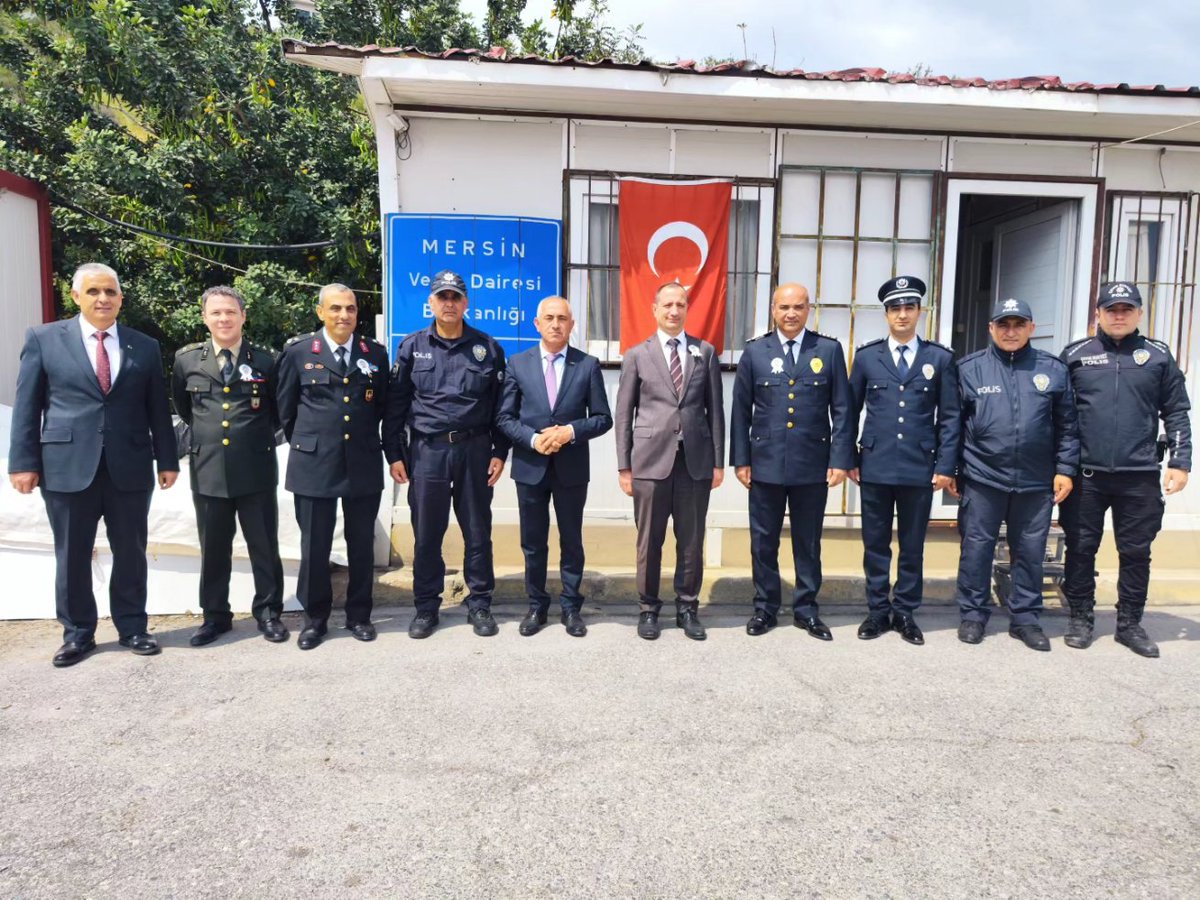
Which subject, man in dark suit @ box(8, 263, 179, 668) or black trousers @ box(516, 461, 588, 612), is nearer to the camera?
man in dark suit @ box(8, 263, 179, 668)

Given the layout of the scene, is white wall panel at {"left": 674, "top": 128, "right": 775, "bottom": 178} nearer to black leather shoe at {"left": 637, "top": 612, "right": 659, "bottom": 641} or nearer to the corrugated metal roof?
the corrugated metal roof

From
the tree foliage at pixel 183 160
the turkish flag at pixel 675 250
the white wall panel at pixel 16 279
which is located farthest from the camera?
the tree foliage at pixel 183 160

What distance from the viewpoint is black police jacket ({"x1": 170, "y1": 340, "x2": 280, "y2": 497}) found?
4203 millimetres

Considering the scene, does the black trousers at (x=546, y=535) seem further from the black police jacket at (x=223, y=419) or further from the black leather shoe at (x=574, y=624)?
the black police jacket at (x=223, y=419)

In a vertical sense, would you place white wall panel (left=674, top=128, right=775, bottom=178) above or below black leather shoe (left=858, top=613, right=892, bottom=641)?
above

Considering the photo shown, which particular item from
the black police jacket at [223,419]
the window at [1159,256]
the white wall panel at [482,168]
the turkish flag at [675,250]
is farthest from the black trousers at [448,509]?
the window at [1159,256]

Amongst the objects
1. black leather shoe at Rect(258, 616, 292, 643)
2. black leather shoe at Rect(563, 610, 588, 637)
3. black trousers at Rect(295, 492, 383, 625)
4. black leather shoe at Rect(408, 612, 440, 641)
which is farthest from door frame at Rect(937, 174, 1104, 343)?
black leather shoe at Rect(258, 616, 292, 643)

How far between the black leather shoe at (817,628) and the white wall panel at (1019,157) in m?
3.52

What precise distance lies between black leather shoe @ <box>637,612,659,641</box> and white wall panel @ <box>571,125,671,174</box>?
307cm

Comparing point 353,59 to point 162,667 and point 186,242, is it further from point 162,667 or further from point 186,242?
point 186,242

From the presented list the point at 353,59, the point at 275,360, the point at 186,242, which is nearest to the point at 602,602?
the point at 275,360

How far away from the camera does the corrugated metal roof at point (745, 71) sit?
4.80 m

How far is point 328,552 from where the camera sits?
436 centimetres

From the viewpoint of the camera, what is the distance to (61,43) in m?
9.43
